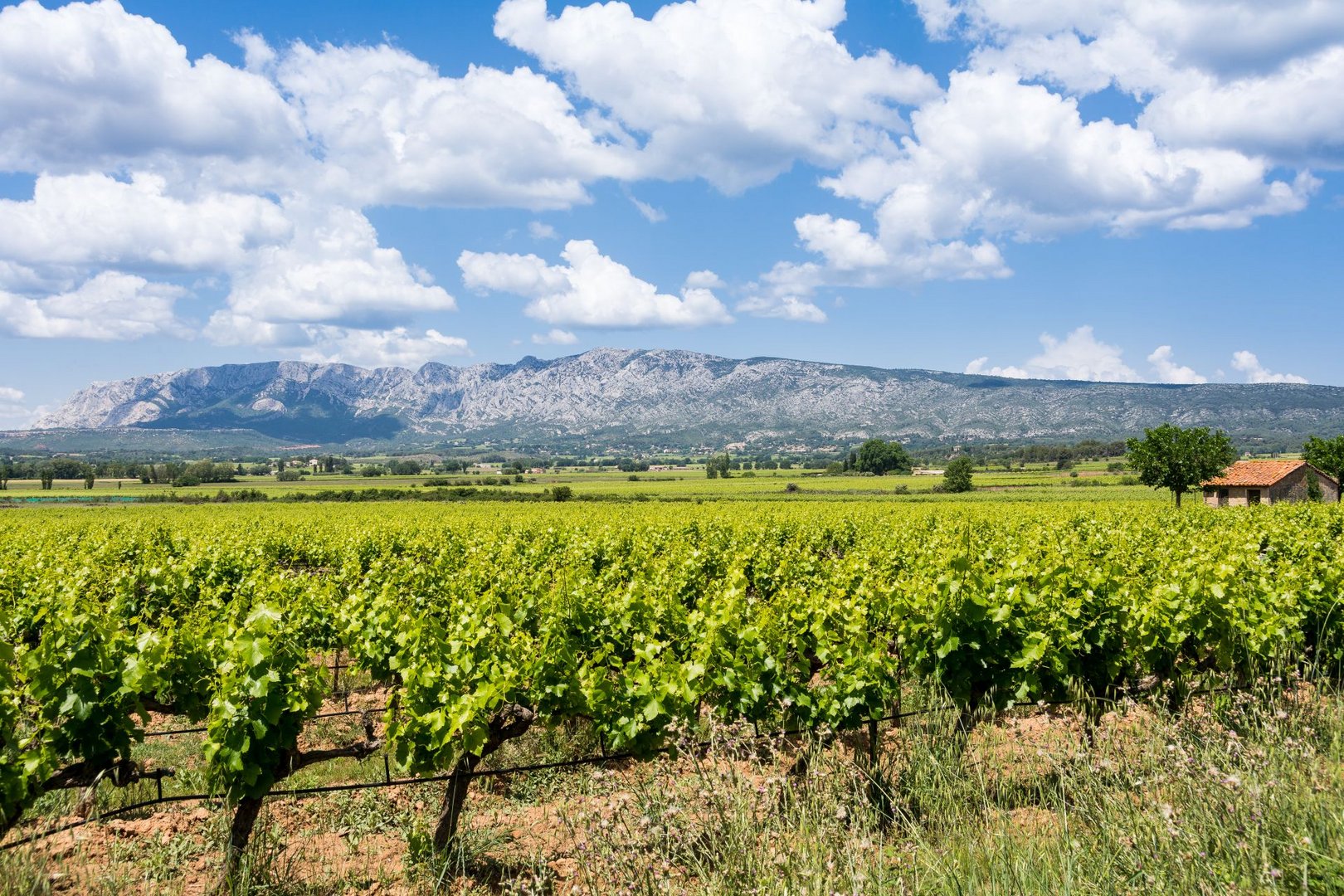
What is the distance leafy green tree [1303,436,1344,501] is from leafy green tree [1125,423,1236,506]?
19.7 m

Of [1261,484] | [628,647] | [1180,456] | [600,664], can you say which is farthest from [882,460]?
[600,664]

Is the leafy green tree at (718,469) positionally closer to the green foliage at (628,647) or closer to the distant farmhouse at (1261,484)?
the distant farmhouse at (1261,484)

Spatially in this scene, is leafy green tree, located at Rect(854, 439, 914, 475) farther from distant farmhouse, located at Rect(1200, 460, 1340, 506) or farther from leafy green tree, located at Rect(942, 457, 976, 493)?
distant farmhouse, located at Rect(1200, 460, 1340, 506)

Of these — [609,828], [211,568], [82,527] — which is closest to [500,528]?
[211,568]

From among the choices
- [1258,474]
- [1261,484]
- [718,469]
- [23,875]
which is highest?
[23,875]

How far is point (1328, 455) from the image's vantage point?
61250mm

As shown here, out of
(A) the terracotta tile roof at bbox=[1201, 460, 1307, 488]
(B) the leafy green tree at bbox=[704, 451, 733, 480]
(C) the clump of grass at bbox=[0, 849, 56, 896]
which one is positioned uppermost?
(C) the clump of grass at bbox=[0, 849, 56, 896]

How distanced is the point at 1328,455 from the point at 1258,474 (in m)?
17.4

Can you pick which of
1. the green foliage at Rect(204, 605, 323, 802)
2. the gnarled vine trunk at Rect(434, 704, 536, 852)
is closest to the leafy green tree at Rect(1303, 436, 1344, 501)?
the gnarled vine trunk at Rect(434, 704, 536, 852)

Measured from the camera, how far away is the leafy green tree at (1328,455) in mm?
60219

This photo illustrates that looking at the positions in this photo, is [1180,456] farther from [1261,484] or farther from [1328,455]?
[1328,455]

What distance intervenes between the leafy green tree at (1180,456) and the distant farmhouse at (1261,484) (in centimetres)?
167

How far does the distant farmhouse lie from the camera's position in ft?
161

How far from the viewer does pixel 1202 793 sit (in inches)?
153
